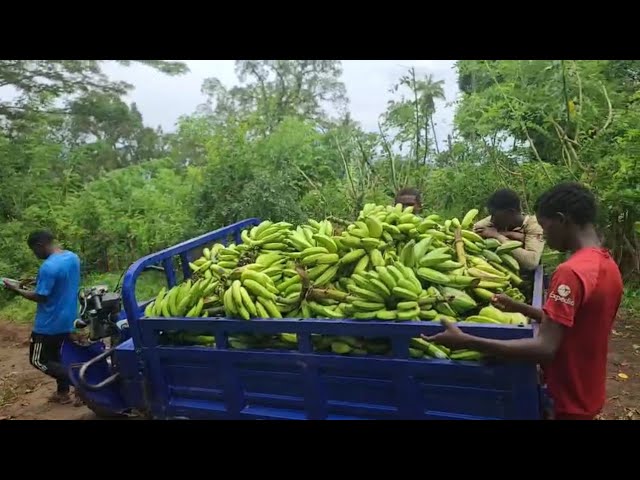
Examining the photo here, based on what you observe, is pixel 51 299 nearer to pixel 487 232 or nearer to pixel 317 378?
pixel 317 378

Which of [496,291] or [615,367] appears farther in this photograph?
[615,367]

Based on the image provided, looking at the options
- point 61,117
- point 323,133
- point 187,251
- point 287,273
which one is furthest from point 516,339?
point 61,117

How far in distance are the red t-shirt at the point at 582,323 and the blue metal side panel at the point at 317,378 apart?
161 millimetres

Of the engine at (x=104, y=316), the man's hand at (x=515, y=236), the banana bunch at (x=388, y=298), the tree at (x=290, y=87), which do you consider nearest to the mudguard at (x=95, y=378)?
the engine at (x=104, y=316)

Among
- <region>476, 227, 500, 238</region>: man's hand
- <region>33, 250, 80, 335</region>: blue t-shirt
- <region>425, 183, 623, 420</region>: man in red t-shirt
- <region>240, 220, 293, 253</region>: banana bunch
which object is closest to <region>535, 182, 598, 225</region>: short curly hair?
<region>425, 183, 623, 420</region>: man in red t-shirt

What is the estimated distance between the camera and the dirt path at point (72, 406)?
470 cm

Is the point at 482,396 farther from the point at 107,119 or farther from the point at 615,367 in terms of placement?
the point at 107,119

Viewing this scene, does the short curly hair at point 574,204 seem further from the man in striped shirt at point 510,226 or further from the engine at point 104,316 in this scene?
the engine at point 104,316

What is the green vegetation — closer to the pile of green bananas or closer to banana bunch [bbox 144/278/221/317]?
the pile of green bananas

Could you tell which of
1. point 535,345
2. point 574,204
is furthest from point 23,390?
point 574,204

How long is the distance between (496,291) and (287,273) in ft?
4.23

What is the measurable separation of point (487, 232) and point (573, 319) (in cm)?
165

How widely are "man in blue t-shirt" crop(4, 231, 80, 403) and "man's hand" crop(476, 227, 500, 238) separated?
12.6 ft

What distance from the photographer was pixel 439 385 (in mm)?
2514
